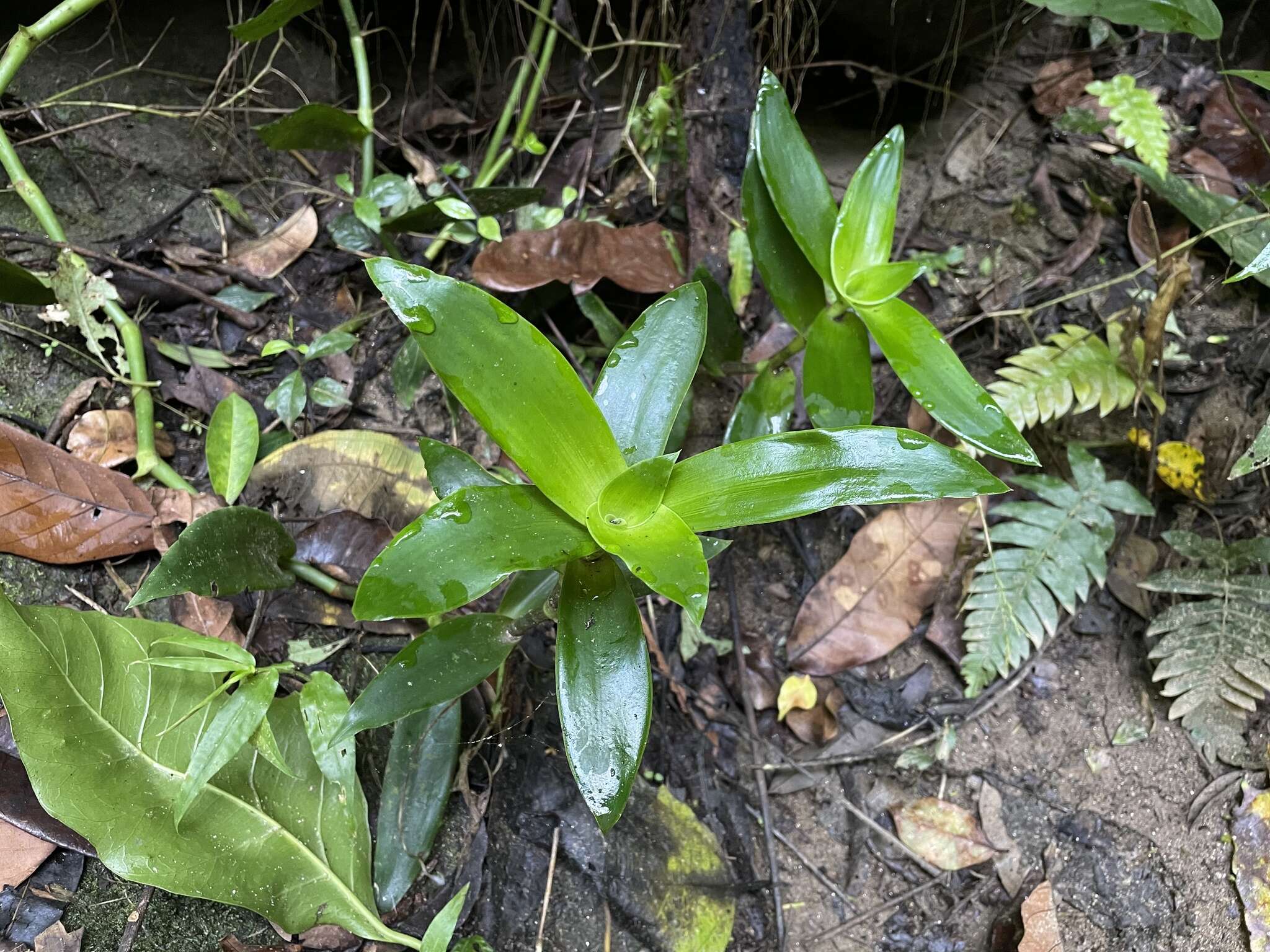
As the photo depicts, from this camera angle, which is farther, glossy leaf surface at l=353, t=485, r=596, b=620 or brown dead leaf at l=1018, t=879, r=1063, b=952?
brown dead leaf at l=1018, t=879, r=1063, b=952

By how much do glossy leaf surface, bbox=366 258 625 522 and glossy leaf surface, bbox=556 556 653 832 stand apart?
12cm

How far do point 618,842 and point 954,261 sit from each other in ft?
5.17

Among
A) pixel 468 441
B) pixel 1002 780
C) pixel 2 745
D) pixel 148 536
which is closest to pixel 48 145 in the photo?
pixel 148 536

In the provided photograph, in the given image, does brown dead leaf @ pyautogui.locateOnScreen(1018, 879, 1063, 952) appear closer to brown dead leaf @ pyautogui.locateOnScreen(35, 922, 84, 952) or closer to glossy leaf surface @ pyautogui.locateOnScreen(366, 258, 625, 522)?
glossy leaf surface @ pyautogui.locateOnScreen(366, 258, 625, 522)

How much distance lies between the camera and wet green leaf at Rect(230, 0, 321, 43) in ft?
4.42

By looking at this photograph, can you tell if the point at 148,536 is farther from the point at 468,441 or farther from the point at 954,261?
the point at 954,261

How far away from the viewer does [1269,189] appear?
1.59 meters

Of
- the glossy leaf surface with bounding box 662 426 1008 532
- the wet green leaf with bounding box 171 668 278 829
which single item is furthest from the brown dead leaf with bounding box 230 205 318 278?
the glossy leaf surface with bounding box 662 426 1008 532

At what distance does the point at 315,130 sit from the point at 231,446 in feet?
2.21

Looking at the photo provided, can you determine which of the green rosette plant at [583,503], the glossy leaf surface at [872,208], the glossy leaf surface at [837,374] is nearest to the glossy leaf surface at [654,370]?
the green rosette plant at [583,503]

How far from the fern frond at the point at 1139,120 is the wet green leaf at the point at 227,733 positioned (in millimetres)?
2127

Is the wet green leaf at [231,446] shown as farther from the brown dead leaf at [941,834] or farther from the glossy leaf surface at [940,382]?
the brown dead leaf at [941,834]

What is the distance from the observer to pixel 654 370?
3.40 feet

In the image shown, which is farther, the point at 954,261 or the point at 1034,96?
the point at 1034,96
